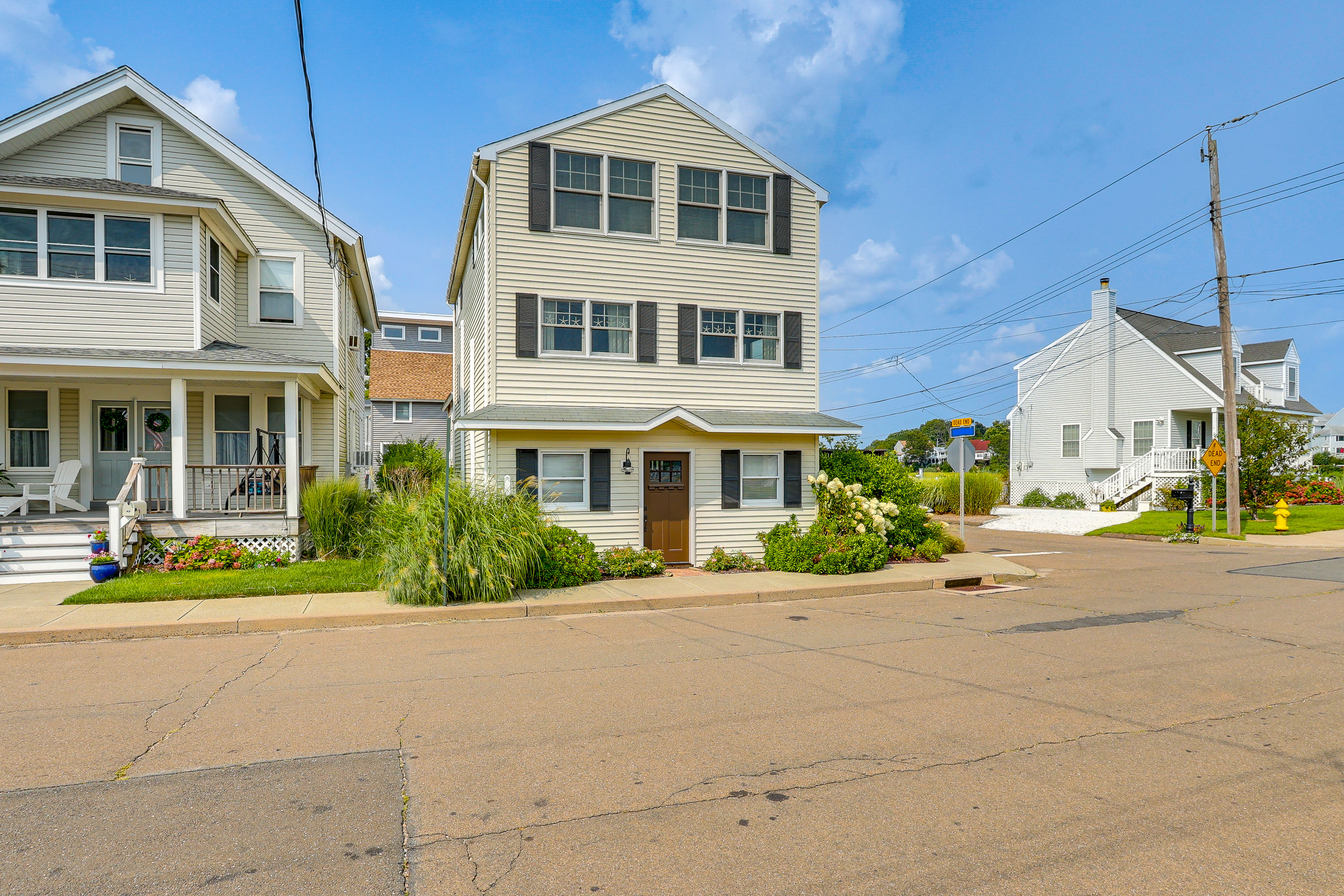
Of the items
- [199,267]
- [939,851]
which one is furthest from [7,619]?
[939,851]

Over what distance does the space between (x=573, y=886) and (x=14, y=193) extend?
1707cm

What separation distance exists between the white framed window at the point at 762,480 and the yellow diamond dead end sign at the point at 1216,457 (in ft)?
48.2

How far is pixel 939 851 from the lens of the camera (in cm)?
386

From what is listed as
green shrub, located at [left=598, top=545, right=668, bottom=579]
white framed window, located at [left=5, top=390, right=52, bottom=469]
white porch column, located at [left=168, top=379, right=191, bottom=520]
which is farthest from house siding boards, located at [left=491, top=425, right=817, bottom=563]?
white framed window, located at [left=5, top=390, right=52, bottom=469]

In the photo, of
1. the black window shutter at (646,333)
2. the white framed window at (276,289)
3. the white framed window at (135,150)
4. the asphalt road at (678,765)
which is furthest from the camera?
the white framed window at (276,289)

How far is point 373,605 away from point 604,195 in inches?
355

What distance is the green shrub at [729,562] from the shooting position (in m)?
14.9

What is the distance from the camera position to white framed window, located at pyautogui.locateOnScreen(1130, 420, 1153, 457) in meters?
32.8

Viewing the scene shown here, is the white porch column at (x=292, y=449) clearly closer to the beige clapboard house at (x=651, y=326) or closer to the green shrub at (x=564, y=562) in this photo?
the beige clapboard house at (x=651, y=326)

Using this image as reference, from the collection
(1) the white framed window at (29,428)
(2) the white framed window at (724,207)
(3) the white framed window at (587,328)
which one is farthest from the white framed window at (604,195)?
(1) the white framed window at (29,428)

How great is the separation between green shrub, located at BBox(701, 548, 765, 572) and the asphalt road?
5666mm

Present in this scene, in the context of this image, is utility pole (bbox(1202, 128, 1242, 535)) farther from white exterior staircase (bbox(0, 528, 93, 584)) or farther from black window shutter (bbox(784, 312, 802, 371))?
white exterior staircase (bbox(0, 528, 93, 584))

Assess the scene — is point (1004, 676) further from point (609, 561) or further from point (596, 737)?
point (609, 561)

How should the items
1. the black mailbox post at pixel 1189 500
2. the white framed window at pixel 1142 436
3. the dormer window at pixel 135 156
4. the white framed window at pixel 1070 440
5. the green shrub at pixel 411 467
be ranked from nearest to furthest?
the dormer window at pixel 135 156 < the green shrub at pixel 411 467 < the black mailbox post at pixel 1189 500 < the white framed window at pixel 1142 436 < the white framed window at pixel 1070 440
